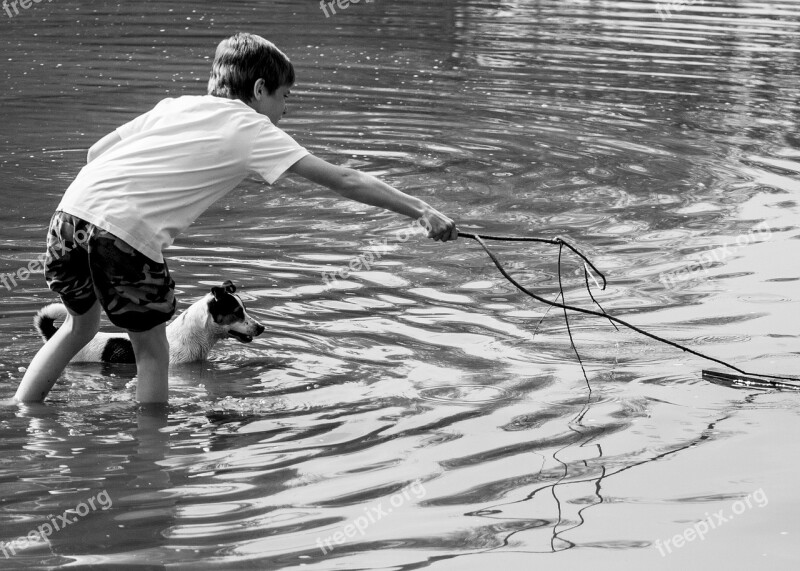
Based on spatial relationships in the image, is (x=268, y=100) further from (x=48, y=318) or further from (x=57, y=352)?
(x=48, y=318)

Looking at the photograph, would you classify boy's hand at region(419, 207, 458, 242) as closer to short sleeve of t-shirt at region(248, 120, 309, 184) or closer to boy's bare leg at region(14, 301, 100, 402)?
short sleeve of t-shirt at region(248, 120, 309, 184)

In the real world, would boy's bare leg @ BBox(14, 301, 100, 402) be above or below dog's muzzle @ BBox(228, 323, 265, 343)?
above

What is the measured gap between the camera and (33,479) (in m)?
4.96

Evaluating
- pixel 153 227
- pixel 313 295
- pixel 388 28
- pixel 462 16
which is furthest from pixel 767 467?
pixel 462 16

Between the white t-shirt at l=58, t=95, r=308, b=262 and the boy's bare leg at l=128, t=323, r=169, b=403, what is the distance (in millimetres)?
437

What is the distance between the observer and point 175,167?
4.94 meters

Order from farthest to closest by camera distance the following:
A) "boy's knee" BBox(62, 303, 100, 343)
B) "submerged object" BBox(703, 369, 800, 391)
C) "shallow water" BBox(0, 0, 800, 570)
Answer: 1. "submerged object" BBox(703, 369, 800, 391)
2. "boy's knee" BBox(62, 303, 100, 343)
3. "shallow water" BBox(0, 0, 800, 570)

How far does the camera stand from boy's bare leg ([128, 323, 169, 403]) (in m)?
5.30

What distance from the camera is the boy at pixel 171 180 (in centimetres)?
488

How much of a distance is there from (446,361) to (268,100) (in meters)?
2.11

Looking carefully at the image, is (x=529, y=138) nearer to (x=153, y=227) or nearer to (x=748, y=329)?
(x=748, y=329)

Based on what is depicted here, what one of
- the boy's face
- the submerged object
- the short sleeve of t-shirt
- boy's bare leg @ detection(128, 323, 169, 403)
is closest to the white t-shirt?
the short sleeve of t-shirt

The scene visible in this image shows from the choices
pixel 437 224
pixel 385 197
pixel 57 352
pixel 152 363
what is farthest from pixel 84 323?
pixel 437 224

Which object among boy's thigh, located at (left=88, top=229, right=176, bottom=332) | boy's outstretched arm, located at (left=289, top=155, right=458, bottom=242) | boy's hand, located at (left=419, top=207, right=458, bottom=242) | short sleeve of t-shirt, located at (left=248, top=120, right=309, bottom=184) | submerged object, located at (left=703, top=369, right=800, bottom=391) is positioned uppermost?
short sleeve of t-shirt, located at (left=248, top=120, right=309, bottom=184)
